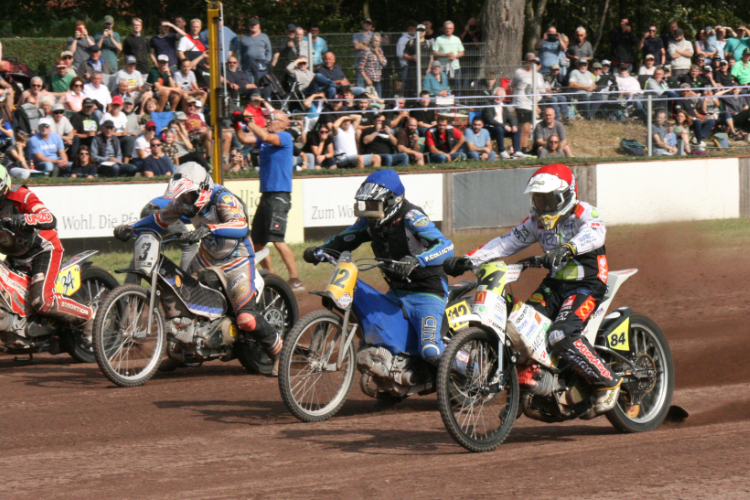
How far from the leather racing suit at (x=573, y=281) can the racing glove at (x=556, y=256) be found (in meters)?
0.10

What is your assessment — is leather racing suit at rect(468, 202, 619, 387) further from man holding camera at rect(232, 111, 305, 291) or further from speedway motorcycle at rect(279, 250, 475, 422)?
man holding camera at rect(232, 111, 305, 291)

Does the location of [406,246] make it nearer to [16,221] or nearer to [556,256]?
[556,256]

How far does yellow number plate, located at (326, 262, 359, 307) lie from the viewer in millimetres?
6344

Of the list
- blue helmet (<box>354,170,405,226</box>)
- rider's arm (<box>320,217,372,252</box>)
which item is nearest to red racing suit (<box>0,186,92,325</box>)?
rider's arm (<box>320,217,372,252</box>)

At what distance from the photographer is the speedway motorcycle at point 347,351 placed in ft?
21.0

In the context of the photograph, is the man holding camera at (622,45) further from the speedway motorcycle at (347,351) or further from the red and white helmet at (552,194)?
the speedway motorcycle at (347,351)

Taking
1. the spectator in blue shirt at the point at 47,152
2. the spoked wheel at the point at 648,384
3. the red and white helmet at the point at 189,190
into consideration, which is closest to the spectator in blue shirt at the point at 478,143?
the spectator in blue shirt at the point at 47,152

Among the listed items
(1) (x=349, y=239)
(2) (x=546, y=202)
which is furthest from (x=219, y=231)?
(2) (x=546, y=202)

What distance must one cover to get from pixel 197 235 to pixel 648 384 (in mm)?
3512

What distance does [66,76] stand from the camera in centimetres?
1653

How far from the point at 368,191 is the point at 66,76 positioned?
11.5 meters

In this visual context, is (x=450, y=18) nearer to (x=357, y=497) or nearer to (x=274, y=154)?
(x=274, y=154)

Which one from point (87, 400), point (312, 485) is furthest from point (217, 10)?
point (312, 485)

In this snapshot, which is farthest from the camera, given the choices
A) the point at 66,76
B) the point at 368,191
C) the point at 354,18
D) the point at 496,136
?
the point at 354,18
